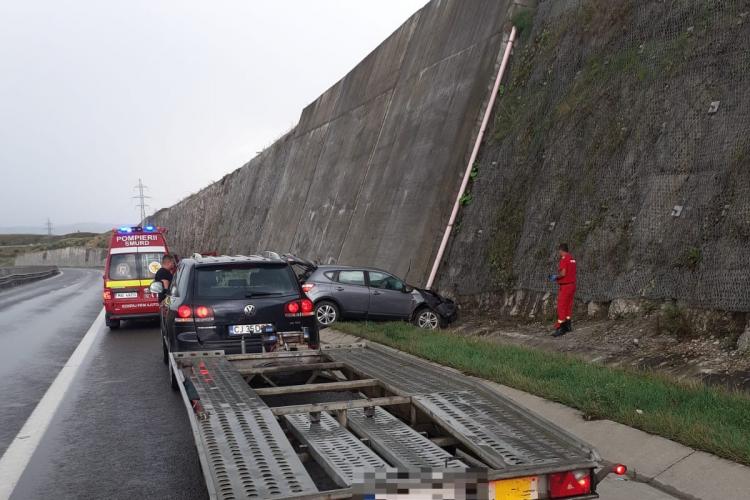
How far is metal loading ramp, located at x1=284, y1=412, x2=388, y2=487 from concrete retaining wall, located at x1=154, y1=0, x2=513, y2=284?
567 inches

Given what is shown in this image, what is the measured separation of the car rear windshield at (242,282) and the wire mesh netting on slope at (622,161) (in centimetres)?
580

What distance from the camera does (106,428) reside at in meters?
7.19

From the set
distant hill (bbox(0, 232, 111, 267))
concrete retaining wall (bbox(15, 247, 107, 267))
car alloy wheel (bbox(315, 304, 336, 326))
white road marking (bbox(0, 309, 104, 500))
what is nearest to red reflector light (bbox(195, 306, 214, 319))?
white road marking (bbox(0, 309, 104, 500))

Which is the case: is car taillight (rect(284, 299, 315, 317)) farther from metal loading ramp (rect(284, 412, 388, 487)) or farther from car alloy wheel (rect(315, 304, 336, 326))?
car alloy wheel (rect(315, 304, 336, 326))

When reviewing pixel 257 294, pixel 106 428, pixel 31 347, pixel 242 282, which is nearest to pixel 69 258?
pixel 31 347

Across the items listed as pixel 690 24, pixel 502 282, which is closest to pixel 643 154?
pixel 690 24

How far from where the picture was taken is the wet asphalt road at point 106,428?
545cm

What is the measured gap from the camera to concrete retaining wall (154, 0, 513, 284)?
1959 cm

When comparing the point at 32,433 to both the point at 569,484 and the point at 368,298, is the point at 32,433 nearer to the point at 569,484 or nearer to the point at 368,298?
the point at 569,484

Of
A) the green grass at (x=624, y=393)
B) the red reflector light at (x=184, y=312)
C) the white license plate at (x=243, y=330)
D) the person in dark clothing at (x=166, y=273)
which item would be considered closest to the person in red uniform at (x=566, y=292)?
the green grass at (x=624, y=393)

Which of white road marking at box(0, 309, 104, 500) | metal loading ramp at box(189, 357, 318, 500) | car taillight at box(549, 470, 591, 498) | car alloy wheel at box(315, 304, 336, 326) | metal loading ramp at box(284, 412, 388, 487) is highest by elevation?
metal loading ramp at box(189, 357, 318, 500)

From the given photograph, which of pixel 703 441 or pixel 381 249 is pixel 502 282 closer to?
pixel 381 249

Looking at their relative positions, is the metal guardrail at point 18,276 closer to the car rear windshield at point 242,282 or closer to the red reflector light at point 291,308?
the car rear windshield at point 242,282

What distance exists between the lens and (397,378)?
520 centimetres
